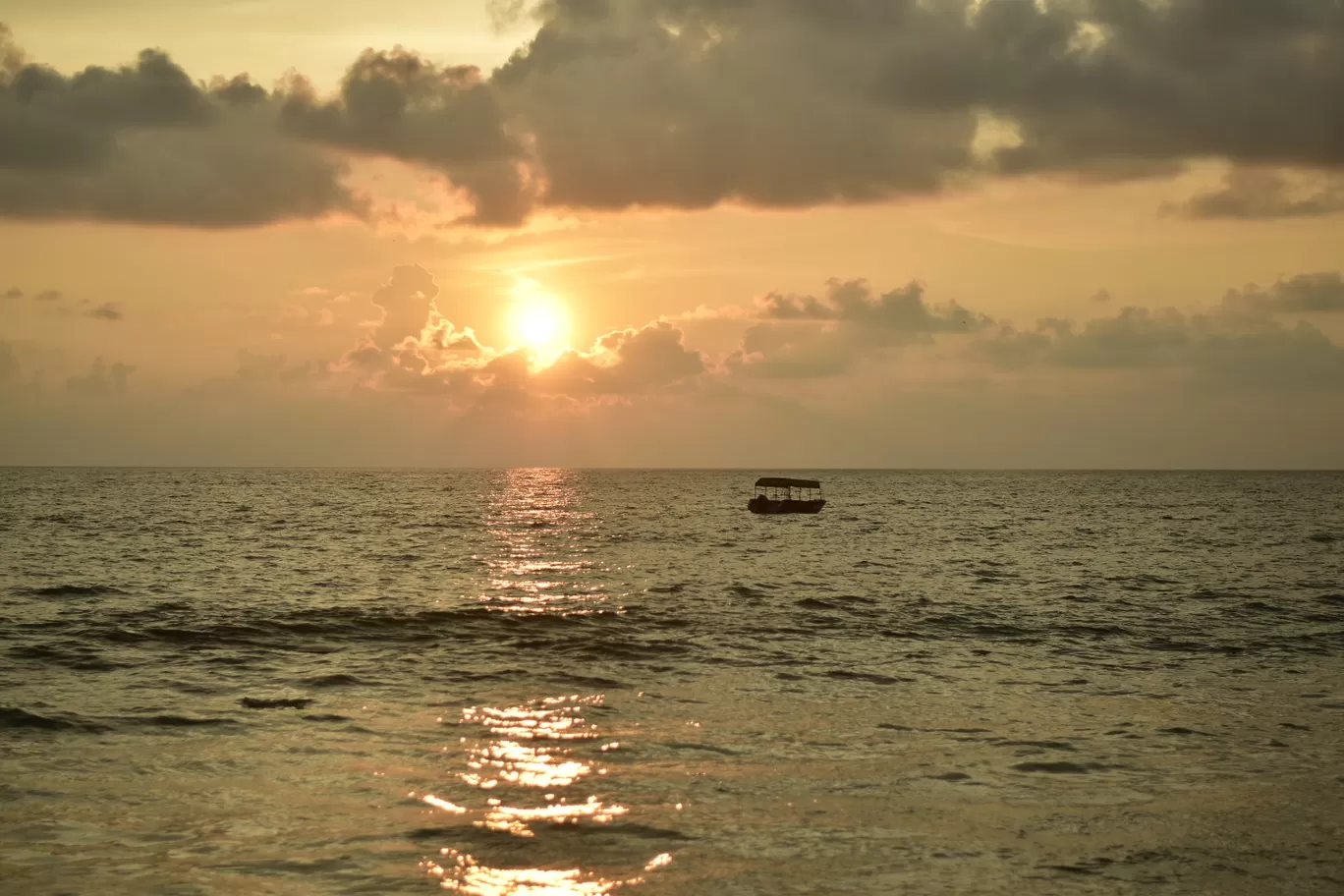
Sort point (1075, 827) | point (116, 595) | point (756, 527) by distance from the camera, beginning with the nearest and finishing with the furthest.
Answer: point (1075, 827), point (116, 595), point (756, 527)

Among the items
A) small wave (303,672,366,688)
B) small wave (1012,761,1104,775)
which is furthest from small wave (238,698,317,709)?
small wave (1012,761,1104,775)

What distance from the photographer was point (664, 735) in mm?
21641

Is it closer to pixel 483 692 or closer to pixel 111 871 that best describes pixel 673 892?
pixel 111 871

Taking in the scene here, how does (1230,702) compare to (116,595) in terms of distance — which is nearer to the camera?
(1230,702)

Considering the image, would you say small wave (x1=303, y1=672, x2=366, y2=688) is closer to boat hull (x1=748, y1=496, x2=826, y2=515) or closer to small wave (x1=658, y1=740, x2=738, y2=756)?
small wave (x1=658, y1=740, x2=738, y2=756)

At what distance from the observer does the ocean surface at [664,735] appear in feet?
47.2

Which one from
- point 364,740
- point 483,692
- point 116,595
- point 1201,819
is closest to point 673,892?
point 1201,819

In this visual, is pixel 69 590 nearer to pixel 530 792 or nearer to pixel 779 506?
pixel 530 792

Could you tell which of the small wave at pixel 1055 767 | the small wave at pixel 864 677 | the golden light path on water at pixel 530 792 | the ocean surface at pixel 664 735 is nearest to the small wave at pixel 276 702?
the ocean surface at pixel 664 735

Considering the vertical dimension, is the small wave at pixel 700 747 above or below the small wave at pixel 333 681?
above

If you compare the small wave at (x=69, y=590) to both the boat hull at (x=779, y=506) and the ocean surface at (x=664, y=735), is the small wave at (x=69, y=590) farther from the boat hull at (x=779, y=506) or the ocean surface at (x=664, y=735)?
the boat hull at (x=779, y=506)

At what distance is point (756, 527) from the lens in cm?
10562

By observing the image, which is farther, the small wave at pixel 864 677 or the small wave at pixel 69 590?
the small wave at pixel 69 590

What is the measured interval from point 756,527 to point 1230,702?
8023 centimetres
